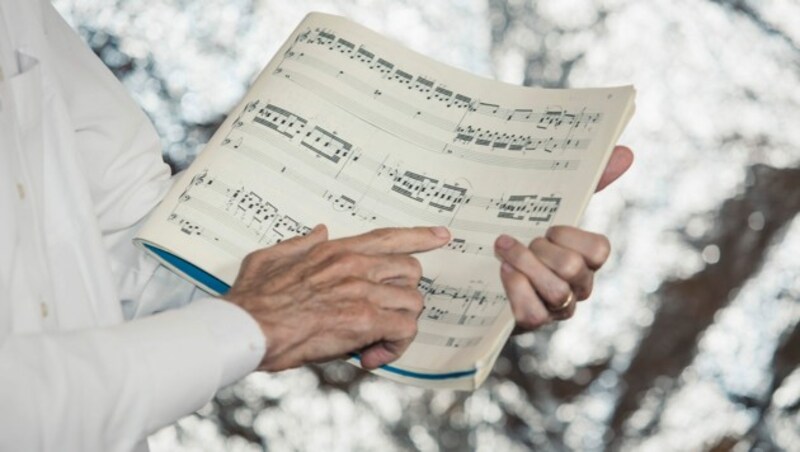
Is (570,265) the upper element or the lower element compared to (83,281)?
upper

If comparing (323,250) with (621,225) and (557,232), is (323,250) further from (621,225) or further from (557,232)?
(621,225)

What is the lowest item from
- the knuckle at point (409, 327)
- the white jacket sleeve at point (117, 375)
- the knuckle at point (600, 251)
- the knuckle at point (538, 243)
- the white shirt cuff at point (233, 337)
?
the white jacket sleeve at point (117, 375)

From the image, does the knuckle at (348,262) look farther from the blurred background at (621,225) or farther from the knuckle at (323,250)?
the blurred background at (621,225)

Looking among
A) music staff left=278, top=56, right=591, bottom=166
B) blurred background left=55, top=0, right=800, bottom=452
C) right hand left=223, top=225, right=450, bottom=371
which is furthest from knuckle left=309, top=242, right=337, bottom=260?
blurred background left=55, top=0, right=800, bottom=452

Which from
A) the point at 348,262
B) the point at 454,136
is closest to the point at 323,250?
the point at 348,262

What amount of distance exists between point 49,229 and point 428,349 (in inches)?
11.8

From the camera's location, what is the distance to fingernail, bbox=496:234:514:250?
0.89 m

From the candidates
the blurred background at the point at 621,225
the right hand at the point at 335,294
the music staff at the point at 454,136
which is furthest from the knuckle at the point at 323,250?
the blurred background at the point at 621,225

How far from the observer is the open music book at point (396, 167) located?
0.91 metres

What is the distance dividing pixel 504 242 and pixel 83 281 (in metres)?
0.31

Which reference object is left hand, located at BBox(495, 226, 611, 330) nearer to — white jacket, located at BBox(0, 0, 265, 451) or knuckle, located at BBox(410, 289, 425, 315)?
knuckle, located at BBox(410, 289, 425, 315)

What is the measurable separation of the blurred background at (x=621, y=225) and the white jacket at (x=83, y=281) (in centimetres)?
28

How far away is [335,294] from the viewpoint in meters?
0.90

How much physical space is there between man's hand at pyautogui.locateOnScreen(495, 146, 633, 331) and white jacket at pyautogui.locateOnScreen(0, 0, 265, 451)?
16 cm
